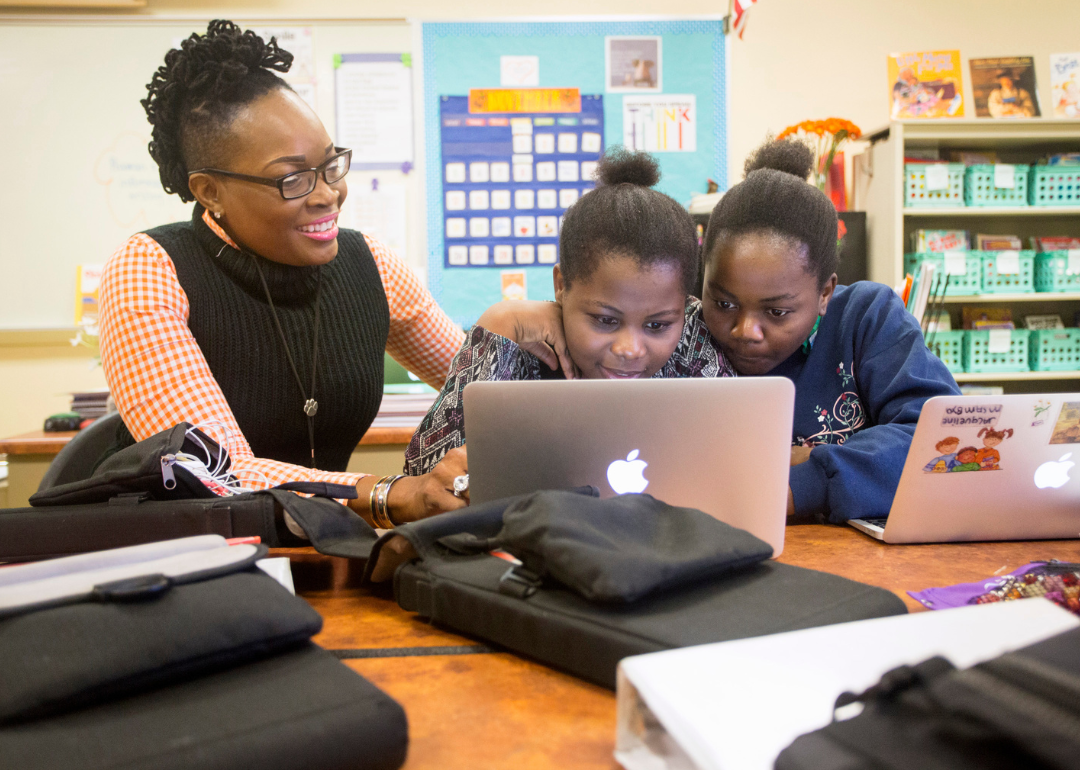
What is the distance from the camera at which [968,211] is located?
10.3ft

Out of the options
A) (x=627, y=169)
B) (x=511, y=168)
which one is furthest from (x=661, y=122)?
(x=627, y=169)

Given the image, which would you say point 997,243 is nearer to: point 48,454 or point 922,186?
point 922,186

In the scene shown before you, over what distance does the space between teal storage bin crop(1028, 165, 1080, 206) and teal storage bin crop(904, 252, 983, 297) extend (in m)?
0.38

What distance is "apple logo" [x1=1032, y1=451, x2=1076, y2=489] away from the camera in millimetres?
919

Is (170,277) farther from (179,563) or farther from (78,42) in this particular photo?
(78,42)

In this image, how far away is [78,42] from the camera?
3230mm

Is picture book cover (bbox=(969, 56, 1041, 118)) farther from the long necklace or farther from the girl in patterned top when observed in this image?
the long necklace

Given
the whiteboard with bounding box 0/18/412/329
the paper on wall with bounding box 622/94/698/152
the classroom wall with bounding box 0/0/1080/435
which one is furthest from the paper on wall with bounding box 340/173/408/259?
the classroom wall with bounding box 0/0/1080/435

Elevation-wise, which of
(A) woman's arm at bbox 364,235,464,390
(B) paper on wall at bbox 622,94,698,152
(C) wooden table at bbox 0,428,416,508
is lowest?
(C) wooden table at bbox 0,428,416,508

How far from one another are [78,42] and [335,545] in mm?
3421

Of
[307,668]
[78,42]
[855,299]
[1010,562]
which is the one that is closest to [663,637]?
[307,668]

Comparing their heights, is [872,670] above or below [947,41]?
below

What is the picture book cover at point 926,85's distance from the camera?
3119 millimetres

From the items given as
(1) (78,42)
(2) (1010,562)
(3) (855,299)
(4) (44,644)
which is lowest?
(2) (1010,562)
